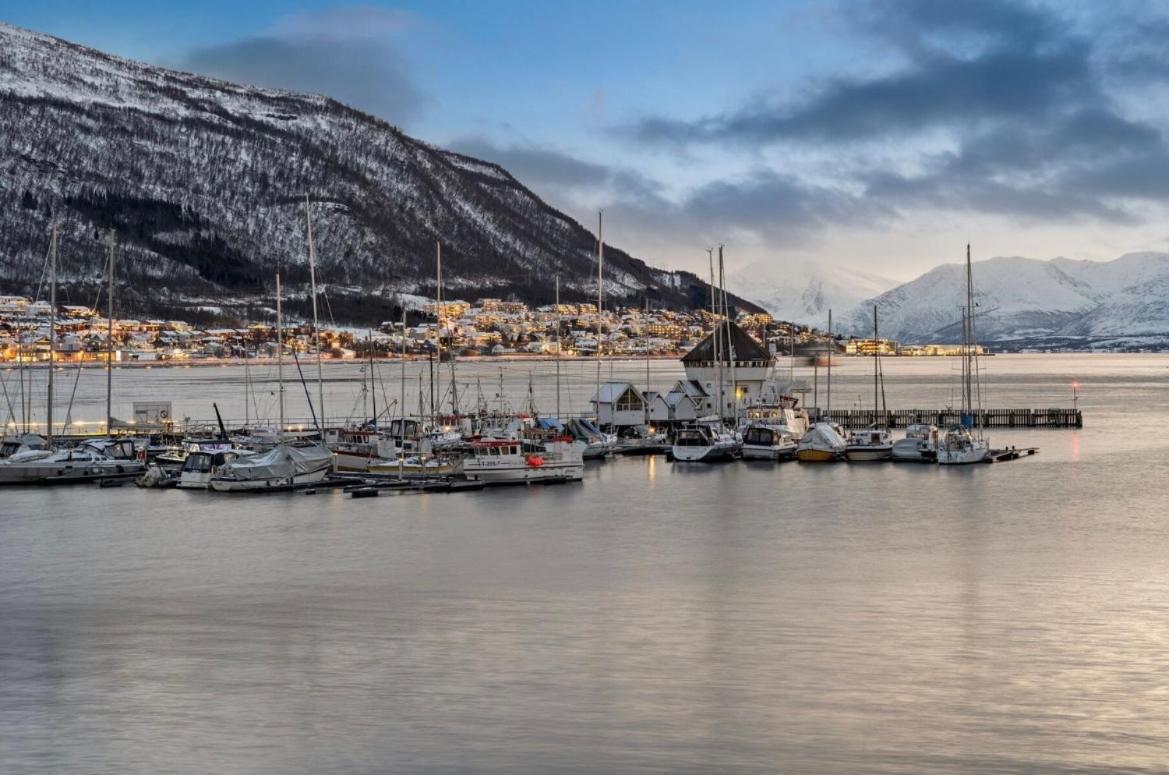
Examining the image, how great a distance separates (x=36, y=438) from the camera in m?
57.9

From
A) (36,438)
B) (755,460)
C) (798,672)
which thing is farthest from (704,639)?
(36,438)

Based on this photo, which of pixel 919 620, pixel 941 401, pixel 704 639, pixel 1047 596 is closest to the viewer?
pixel 704 639

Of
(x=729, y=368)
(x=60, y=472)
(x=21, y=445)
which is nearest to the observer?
(x=60, y=472)

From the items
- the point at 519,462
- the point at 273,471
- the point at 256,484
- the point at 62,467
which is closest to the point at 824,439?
the point at 519,462

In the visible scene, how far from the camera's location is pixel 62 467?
51500 mm

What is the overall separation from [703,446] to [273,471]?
20.3 m

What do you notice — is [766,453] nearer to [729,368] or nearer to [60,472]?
[729,368]

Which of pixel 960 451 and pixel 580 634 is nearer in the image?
pixel 580 634

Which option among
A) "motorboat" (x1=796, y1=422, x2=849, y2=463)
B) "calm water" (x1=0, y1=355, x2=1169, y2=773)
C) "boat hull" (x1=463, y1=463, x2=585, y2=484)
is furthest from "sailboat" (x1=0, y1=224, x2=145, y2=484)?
"motorboat" (x1=796, y1=422, x2=849, y2=463)

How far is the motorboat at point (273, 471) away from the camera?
47.1m

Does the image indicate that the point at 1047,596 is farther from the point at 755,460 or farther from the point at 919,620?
the point at 755,460

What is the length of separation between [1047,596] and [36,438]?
44285mm

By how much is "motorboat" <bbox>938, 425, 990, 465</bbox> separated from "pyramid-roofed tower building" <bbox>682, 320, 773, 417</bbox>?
16.6 metres

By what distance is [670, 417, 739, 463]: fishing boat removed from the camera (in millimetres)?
59281
